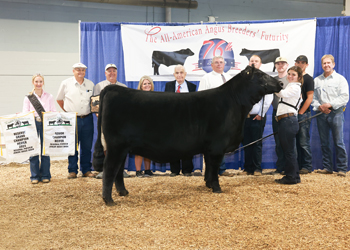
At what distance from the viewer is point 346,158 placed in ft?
17.3

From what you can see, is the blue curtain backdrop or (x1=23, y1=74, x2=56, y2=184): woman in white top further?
the blue curtain backdrop

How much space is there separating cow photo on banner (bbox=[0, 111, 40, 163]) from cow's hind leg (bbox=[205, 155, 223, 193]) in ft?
9.05

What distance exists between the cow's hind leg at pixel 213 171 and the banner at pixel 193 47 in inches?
86.4

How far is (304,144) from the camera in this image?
5.32 metres

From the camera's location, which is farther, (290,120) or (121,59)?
(121,59)

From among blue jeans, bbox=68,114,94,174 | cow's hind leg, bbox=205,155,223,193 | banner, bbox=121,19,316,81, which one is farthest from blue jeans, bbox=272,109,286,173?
blue jeans, bbox=68,114,94,174

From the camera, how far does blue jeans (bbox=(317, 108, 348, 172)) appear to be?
5.24 metres

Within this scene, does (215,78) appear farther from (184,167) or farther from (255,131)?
(184,167)

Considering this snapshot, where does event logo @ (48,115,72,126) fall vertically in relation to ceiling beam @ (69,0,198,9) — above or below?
below

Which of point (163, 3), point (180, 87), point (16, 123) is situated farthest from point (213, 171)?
point (163, 3)

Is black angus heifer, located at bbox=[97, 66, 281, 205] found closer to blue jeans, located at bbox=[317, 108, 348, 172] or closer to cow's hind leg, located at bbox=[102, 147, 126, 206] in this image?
cow's hind leg, located at bbox=[102, 147, 126, 206]

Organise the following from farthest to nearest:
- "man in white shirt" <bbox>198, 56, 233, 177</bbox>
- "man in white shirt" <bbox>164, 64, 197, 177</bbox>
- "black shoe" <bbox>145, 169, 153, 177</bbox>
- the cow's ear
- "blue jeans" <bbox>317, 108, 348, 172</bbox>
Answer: "black shoe" <bbox>145, 169, 153, 177</bbox> → "blue jeans" <bbox>317, 108, 348, 172</bbox> → "man in white shirt" <bbox>164, 64, 197, 177</bbox> → "man in white shirt" <bbox>198, 56, 233, 177</bbox> → the cow's ear

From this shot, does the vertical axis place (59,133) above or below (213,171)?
above

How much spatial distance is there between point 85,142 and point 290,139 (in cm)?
338
